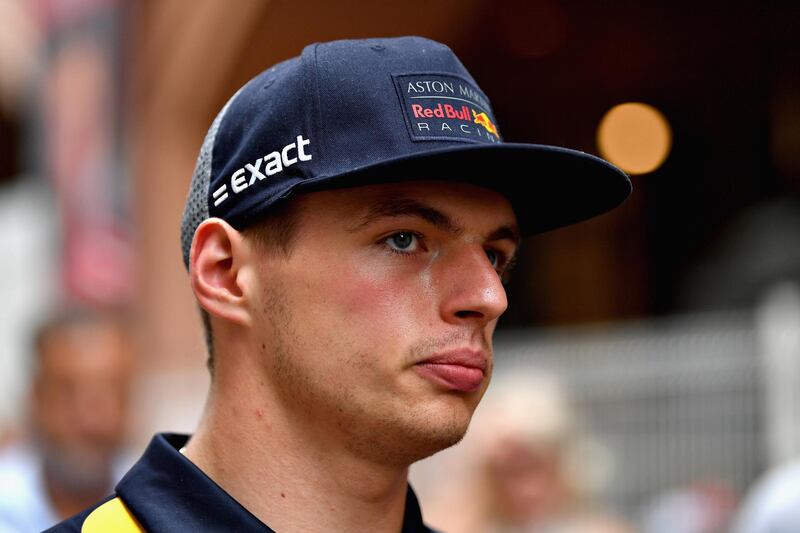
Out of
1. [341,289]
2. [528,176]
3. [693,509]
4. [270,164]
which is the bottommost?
[341,289]

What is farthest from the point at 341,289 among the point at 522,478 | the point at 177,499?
the point at 522,478

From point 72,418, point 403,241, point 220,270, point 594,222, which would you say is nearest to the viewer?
point 403,241

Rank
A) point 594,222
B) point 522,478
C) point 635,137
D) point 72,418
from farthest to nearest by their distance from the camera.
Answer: point 594,222, point 635,137, point 522,478, point 72,418

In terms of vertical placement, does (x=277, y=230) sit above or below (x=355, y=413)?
above

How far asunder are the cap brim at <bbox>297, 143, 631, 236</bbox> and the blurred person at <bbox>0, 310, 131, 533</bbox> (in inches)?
112

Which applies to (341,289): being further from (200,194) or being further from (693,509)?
(693,509)

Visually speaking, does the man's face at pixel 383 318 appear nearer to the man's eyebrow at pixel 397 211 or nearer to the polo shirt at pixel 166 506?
the man's eyebrow at pixel 397 211

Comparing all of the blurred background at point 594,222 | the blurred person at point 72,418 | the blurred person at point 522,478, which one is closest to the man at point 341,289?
the blurred person at point 72,418

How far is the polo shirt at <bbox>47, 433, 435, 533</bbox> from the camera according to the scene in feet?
8.48

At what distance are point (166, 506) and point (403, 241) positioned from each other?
71 cm

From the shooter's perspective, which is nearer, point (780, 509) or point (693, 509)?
point (780, 509)

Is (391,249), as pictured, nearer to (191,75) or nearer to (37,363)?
(37,363)

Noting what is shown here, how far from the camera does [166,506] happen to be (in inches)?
103

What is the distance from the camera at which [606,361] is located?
392 inches
